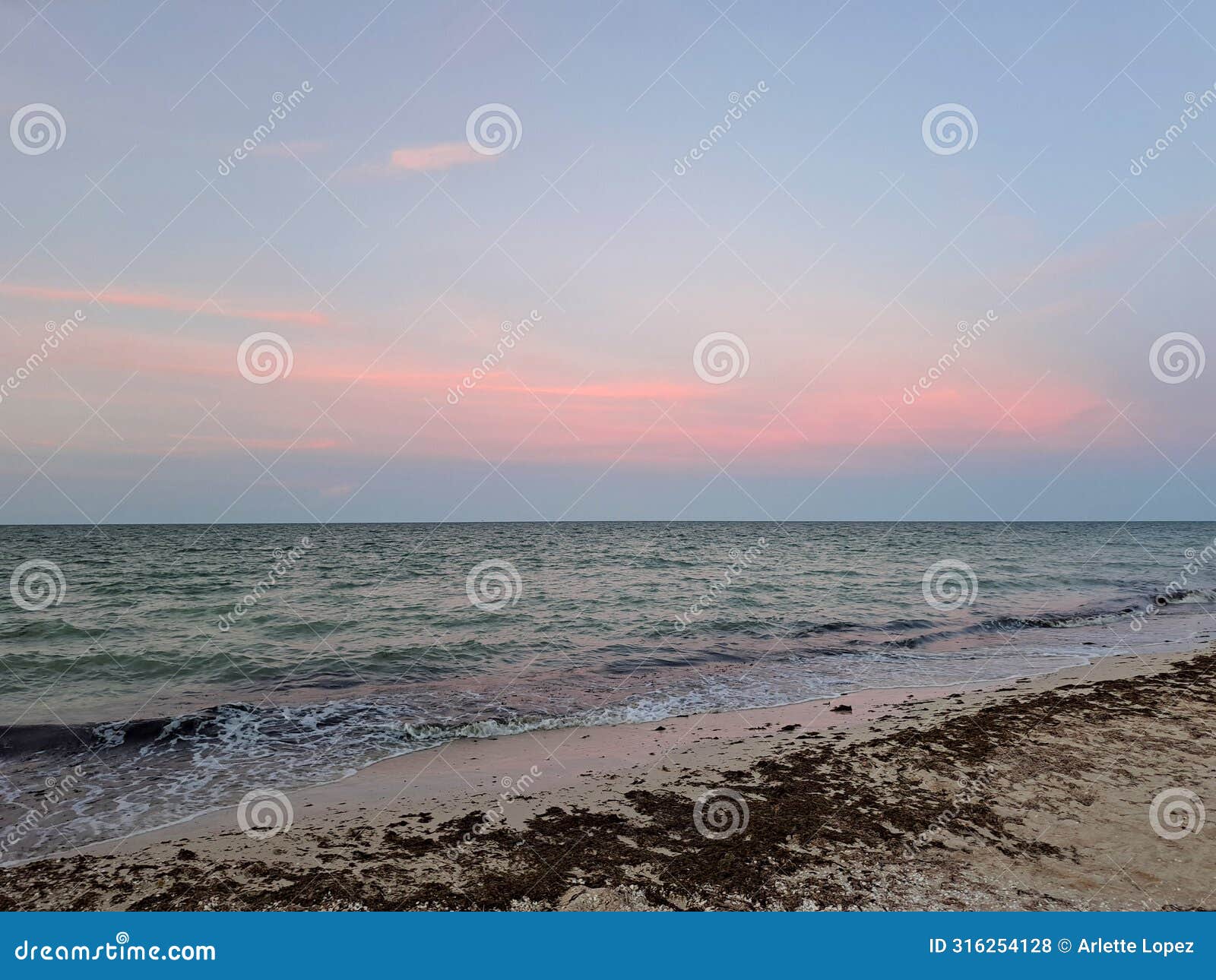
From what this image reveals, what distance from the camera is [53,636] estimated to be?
18.4 metres

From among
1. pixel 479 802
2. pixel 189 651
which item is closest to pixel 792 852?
pixel 479 802

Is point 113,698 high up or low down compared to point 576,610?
down

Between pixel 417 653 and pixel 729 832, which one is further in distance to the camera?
pixel 417 653

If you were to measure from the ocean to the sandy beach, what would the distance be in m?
1.46

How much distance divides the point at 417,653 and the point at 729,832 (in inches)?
485

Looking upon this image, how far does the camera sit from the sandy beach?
5.55 meters

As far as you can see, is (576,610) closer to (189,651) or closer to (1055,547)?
(189,651)

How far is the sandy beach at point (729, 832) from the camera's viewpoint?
5555 millimetres

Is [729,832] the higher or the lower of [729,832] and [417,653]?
the lower

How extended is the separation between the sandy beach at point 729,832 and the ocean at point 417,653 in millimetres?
1457

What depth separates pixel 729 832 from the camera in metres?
6.63

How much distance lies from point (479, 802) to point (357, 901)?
241 centimetres

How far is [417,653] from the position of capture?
17.3 meters

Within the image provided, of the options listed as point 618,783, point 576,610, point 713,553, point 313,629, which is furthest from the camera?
point 713,553
